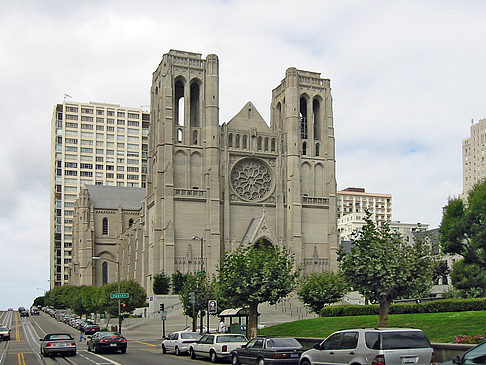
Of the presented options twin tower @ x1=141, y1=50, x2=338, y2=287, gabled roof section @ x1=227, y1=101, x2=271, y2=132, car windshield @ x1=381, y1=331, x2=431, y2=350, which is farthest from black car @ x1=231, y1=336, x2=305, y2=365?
gabled roof section @ x1=227, y1=101, x2=271, y2=132

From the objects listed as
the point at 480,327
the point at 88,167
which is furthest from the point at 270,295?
the point at 88,167

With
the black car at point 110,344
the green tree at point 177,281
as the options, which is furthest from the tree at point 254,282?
the green tree at point 177,281

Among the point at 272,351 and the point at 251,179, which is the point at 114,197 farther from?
the point at 272,351

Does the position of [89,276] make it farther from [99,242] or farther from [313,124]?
[313,124]

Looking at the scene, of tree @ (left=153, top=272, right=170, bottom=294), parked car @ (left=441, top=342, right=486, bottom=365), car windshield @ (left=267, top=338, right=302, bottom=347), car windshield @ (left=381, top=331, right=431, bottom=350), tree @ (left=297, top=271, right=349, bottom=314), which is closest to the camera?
parked car @ (left=441, top=342, right=486, bottom=365)

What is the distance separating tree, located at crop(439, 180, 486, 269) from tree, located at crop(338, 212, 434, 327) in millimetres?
35270

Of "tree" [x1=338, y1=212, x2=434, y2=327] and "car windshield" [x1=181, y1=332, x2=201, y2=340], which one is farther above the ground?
"tree" [x1=338, y1=212, x2=434, y2=327]

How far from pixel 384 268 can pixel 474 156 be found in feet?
493

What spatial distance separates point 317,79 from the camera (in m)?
96.6

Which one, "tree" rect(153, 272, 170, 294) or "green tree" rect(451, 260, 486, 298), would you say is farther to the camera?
"tree" rect(153, 272, 170, 294)

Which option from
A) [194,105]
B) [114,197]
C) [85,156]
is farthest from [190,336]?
[85,156]

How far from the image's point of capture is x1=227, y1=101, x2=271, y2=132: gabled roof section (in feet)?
300

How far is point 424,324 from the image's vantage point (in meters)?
32.3

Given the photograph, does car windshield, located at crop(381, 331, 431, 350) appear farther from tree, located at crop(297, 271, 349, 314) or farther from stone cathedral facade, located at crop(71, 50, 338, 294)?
stone cathedral facade, located at crop(71, 50, 338, 294)
